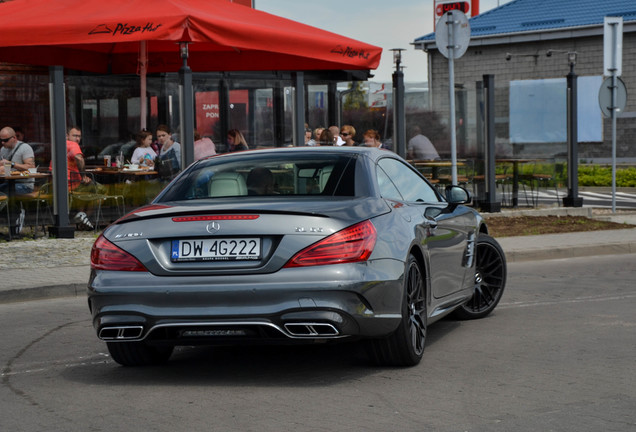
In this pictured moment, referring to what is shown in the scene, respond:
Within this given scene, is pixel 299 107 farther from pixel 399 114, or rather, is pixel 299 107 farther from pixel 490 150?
pixel 490 150

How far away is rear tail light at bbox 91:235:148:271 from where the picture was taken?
633 cm

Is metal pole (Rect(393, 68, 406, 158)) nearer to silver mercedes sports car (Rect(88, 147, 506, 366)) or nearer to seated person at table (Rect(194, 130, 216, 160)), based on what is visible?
seated person at table (Rect(194, 130, 216, 160))

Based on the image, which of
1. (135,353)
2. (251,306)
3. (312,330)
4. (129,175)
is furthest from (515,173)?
(251,306)

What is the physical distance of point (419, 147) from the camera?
19.7 m

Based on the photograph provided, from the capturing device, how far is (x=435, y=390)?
616 centimetres

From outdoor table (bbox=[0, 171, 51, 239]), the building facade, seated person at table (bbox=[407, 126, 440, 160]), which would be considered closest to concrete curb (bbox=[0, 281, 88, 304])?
outdoor table (bbox=[0, 171, 51, 239])

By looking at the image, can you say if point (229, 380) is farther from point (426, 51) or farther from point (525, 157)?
point (426, 51)

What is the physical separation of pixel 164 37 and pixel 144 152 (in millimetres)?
2798

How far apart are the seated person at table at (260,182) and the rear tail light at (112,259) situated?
3.27 ft

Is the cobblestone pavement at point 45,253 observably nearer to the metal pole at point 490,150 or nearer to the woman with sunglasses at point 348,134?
the woman with sunglasses at point 348,134

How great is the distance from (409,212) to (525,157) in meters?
13.7

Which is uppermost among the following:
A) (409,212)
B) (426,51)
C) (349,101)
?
(426,51)

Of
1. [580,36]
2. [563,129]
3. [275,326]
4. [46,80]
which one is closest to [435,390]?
[275,326]

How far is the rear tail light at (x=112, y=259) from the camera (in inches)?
249
